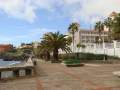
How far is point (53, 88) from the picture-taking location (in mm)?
15469

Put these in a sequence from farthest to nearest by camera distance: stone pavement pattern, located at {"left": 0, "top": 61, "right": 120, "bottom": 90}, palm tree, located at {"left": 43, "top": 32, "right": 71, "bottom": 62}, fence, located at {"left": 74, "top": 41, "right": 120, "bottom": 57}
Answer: palm tree, located at {"left": 43, "top": 32, "right": 71, "bottom": 62} < fence, located at {"left": 74, "top": 41, "right": 120, "bottom": 57} < stone pavement pattern, located at {"left": 0, "top": 61, "right": 120, "bottom": 90}

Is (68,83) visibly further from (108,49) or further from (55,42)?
(55,42)

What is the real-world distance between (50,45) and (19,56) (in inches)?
3672

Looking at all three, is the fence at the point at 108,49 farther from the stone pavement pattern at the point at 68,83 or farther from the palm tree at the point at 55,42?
the stone pavement pattern at the point at 68,83

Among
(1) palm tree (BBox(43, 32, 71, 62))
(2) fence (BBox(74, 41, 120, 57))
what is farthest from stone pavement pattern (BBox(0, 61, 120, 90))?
(1) palm tree (BBox(43, 32, 71, 62))

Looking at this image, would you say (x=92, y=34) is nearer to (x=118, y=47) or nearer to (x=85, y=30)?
(x=85, y=30)

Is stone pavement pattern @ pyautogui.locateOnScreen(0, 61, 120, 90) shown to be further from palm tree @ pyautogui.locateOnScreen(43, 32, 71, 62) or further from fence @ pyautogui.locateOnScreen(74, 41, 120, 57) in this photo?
palm tree @ pyautogui.locateOnScreen(43, 32, 71, 62)

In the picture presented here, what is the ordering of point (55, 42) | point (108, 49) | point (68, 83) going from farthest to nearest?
point (55, 42) → point (108, 49) → point (68, 83)

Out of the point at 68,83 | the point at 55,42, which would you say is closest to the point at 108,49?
the point at 55,42

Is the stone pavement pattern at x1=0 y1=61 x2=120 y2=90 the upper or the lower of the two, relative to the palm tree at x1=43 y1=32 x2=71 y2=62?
lower

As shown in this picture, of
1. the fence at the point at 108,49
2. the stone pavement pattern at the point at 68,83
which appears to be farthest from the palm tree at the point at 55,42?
the stone pavement pattern at the point at 68,83

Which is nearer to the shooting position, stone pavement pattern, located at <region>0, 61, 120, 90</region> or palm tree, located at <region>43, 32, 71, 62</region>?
stone pavement pattern, located at <region>0, 61, 120, 90</region>

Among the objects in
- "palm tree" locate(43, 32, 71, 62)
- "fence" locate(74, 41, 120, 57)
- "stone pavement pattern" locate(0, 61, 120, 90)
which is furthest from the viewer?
"palm tree" locate(43, 32, 71, 62)

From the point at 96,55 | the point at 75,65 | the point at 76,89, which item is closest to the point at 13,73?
the point at 76,89
